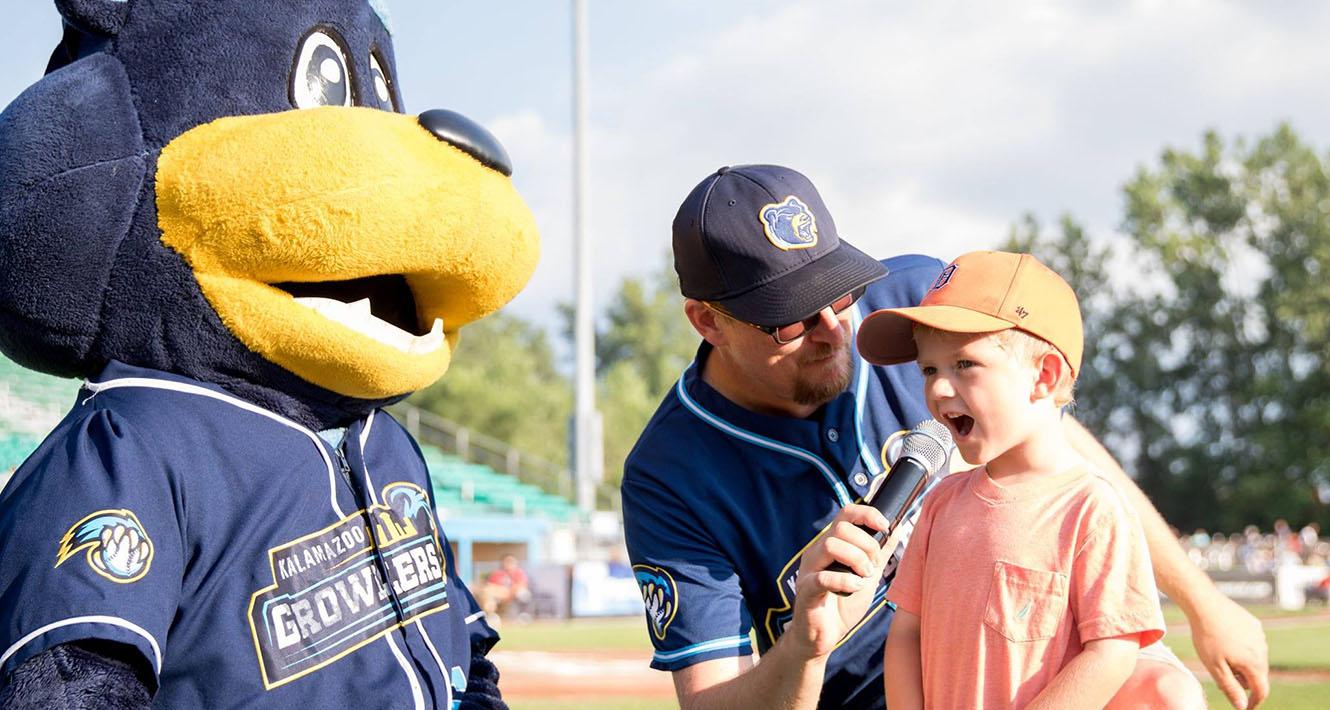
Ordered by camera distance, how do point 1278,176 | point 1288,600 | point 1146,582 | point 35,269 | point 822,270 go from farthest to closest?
point 1278,176, point 1288,600, point 822,270, point 35,269, point 1146,582

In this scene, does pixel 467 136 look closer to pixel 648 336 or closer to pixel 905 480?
pixel 905 480

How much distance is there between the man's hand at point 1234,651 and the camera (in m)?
2.72

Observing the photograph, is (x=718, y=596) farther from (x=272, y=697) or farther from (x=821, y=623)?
(x=272, y=697)

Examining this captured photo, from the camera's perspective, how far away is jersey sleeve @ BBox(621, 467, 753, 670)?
10.4 feet

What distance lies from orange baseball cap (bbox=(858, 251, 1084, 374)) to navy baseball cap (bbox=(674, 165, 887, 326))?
1.39 ft

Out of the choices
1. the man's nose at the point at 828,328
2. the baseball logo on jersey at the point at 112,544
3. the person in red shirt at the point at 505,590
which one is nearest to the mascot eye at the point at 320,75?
the baseball logo on jersey at the point at 112,544

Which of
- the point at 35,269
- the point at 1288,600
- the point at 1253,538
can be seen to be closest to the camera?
the point at 35,269

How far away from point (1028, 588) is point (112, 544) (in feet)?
5.27

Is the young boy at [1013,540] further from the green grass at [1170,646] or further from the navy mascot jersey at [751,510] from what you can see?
the green grass at [1170,646]

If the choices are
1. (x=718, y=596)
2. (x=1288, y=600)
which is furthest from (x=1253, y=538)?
(x=718, y=596)

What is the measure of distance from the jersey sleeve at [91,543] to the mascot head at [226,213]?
0.28 m

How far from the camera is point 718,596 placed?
10.5ft

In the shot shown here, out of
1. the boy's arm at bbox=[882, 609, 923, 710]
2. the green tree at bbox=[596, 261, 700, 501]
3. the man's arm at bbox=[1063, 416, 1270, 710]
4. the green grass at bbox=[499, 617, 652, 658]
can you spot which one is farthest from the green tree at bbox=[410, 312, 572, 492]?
the boy's arm at bbox=[882, 609, 923, 710]

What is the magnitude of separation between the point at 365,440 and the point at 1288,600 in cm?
2179
